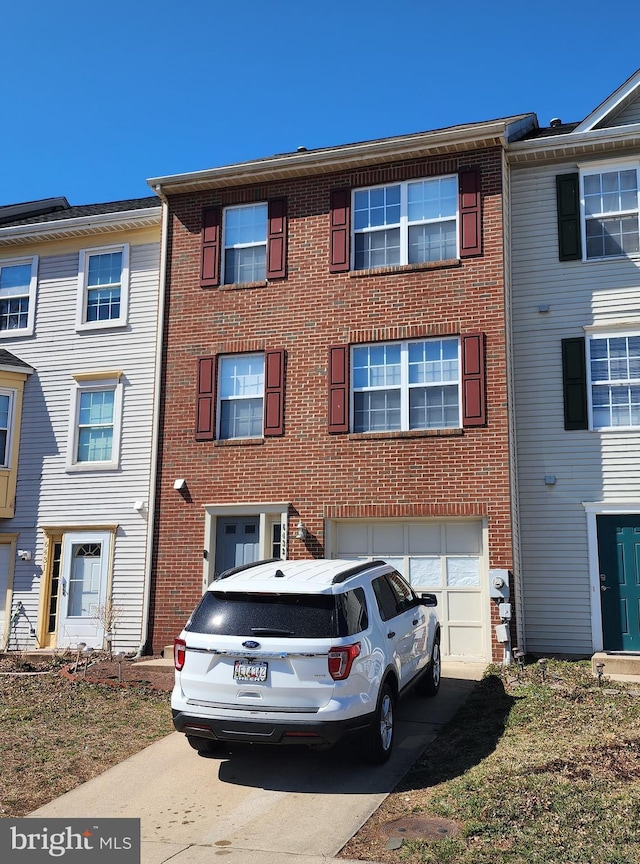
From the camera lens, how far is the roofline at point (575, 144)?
1338 centimetres

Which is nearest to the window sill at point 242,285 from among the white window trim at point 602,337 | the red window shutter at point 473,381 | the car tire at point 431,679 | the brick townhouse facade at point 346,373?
the brick townhouse facade at point 346,373

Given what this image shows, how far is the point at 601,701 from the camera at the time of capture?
9242 mm

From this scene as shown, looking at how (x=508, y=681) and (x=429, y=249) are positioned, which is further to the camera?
(x=429, y=249)

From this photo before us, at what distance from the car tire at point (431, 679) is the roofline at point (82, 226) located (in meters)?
10.4

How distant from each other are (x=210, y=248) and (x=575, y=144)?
22.0 ft

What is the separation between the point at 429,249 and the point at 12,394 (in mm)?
8973

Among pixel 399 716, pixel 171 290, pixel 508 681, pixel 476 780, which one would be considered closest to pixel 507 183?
pixel 171 290

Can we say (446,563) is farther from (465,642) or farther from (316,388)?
(316,388)

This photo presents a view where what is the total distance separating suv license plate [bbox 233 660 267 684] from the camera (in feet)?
22.8

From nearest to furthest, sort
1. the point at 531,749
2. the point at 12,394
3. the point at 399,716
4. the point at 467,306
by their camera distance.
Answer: the point at 531,749, the point at 399,716, the point at 467,306, the point at 12,394

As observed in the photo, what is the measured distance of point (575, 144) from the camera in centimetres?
1364

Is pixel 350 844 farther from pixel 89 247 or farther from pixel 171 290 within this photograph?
pixel 89 247

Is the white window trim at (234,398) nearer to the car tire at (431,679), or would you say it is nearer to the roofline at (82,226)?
the roofline at (82,226)

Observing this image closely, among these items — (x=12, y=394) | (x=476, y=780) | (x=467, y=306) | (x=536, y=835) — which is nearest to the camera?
(x=536, y=835)
